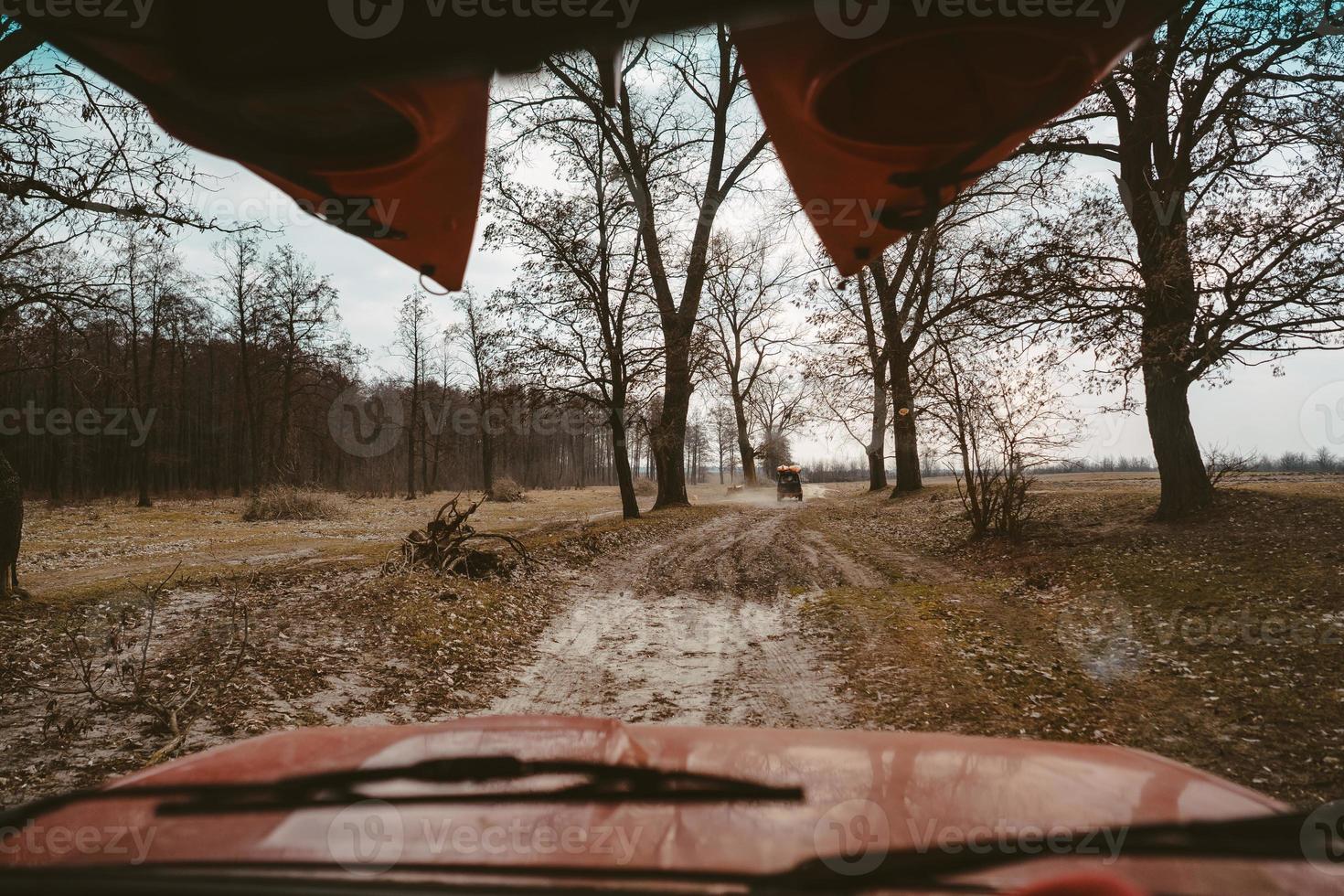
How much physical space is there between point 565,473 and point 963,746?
7653 centimetres

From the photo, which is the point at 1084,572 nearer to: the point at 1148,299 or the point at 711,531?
the point at 1148,299

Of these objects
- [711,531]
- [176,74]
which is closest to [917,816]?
[176,74]

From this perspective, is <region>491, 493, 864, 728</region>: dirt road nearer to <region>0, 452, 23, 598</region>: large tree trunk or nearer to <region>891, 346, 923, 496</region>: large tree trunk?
<region>891, 346, 923, 496</region>: large tree trunk

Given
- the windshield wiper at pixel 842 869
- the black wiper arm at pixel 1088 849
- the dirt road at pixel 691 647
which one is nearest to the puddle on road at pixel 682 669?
the dirt road at pixel 691 647

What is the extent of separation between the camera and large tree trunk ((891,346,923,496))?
1667 cm

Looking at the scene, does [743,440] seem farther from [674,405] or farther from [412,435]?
[412,435]

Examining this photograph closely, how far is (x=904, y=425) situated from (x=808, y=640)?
47.2 feet

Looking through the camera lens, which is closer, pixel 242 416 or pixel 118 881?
pixel 118 881

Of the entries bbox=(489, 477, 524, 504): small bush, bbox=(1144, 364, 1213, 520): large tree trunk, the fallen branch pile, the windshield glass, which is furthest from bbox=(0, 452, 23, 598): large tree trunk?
bbox=(489, 477, 524, 504): small bush

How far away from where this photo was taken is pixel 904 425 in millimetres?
20375

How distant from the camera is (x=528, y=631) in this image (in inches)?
335

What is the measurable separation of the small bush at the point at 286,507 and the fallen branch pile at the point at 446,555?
14.8 metres

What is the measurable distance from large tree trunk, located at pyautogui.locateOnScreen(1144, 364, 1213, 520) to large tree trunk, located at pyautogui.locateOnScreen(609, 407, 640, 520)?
45.1 ft

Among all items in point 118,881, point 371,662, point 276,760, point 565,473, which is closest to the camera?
point 118,881
